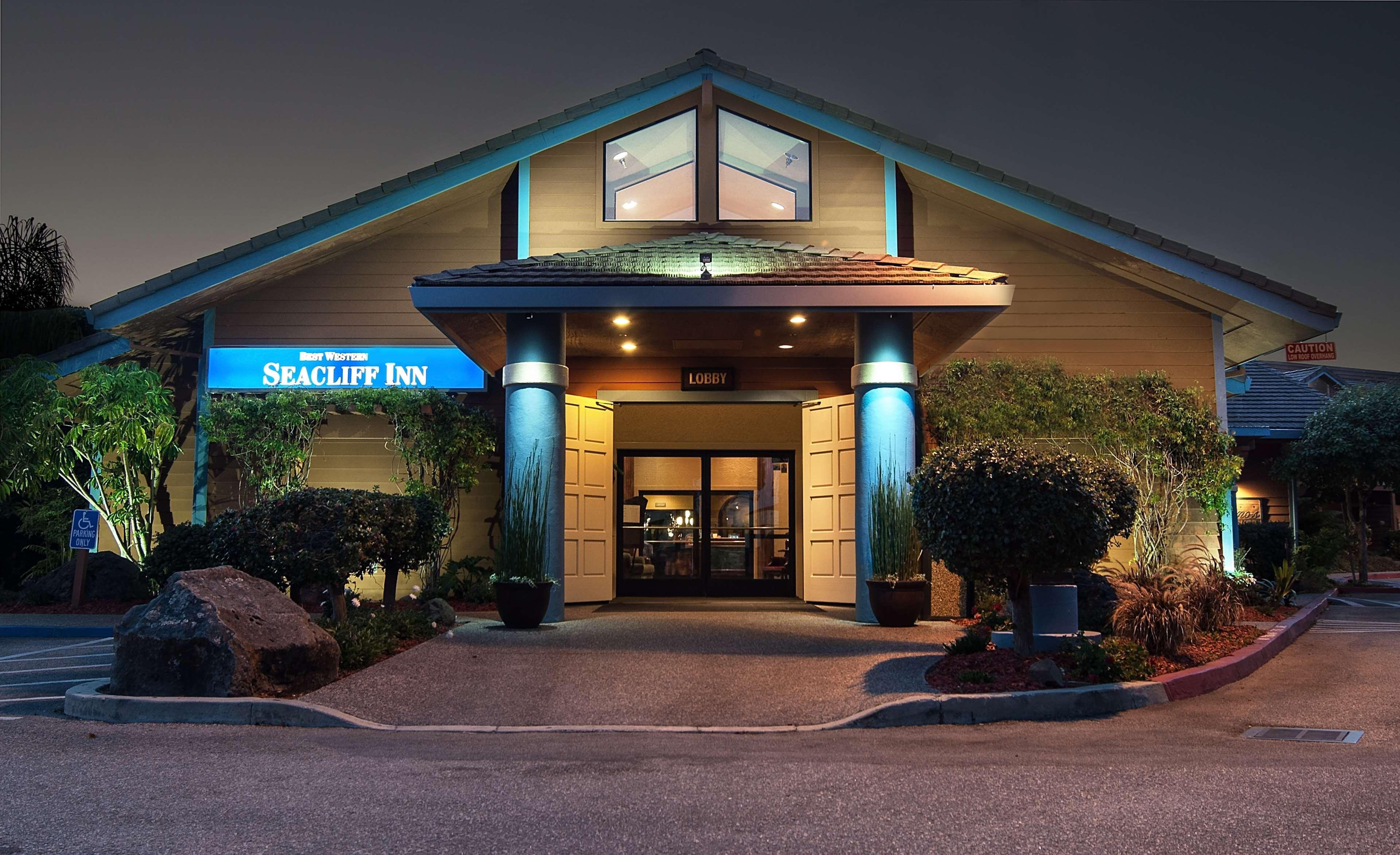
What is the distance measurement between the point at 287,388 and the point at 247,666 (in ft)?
26.7

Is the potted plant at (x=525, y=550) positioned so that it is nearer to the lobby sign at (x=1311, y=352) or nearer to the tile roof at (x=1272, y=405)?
the lobby sign at (x=1311, y=352)

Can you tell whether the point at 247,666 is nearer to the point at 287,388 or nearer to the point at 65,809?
the point at 65,809

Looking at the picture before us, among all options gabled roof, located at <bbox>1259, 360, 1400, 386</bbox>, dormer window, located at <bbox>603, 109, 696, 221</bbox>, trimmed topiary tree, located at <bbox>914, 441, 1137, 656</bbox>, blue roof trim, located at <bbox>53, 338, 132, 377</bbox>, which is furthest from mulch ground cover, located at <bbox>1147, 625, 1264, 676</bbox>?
gabled roof, located at <bbox>1259, 360, 1400, 386</bbox>

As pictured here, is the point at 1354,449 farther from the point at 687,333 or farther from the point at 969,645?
the point at 969,645

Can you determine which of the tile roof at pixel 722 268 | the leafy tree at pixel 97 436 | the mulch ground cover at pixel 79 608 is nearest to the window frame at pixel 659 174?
the tile roof at pixel 722 268

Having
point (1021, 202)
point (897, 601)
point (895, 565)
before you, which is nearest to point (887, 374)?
point (895, 565)

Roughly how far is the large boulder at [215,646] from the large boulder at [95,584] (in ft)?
23.4

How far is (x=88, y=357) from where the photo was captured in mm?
15203

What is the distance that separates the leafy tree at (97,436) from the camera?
1420 centimetres

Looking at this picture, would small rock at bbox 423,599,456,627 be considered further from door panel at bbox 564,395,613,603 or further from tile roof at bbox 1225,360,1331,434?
tile roof at bbox 1225,360,1331,434

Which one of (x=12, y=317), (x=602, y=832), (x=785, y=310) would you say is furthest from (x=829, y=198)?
(x=12, y=317)

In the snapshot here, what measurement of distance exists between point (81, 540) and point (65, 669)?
4.67 m

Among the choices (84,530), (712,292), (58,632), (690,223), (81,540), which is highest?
(690,223)

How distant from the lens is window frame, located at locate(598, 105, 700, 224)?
1582 cm
